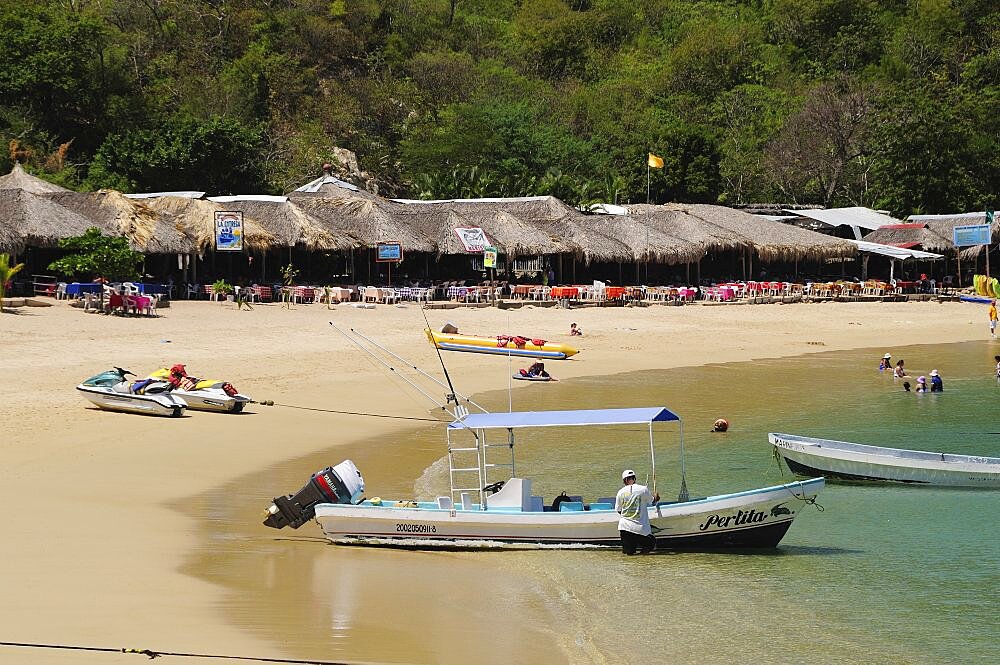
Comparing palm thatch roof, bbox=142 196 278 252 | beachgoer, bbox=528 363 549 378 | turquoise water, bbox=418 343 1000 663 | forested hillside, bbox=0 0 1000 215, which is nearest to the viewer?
turquoise water, bbox=418 343 1000 663

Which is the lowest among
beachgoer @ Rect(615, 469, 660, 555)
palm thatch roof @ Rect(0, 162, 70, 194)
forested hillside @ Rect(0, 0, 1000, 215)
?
beachgoer @ Rect(615, 469, 660, 555)

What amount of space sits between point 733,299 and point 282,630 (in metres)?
34.3

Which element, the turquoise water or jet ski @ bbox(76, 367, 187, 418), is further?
jet ski @ bbox(76, 367, 187, 418)

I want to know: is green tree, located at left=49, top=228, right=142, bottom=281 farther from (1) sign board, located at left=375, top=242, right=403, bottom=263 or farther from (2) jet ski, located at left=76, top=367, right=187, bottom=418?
(2) jet ski, located at left=76, top=367, right=187, bottom=418

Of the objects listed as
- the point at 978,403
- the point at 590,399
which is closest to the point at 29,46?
the point at 590,399

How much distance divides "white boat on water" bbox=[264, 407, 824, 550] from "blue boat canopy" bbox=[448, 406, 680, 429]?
0.01 meters

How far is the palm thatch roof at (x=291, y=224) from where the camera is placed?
39031 millimetres

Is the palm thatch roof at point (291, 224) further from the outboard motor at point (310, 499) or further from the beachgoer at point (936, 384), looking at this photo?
the outboard motor at point (310, 499)

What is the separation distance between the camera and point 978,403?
25094 millimetres

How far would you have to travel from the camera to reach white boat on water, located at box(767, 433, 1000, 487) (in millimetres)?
17453

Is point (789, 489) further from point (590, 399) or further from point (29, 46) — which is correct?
point (29, 46)

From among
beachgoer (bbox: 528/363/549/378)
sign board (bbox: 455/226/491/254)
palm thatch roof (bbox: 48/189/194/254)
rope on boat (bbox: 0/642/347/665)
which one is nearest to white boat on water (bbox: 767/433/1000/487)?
beachgoer (bbox: 528/363/549/378)

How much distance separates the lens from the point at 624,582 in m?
12.1

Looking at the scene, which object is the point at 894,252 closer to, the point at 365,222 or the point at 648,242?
the point at 648,242
